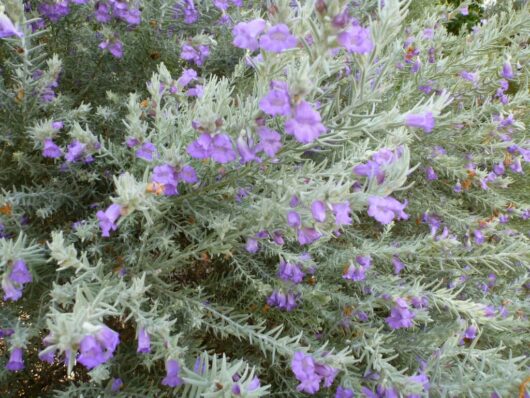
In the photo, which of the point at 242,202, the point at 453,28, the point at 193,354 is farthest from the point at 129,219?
the point at 453,28

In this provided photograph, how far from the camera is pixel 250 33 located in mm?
1120

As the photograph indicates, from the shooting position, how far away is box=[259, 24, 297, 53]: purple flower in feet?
3.35

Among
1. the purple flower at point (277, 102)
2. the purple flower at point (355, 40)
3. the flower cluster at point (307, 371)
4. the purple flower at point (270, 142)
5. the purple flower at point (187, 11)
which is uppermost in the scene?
the purple flower at point (355, 40)

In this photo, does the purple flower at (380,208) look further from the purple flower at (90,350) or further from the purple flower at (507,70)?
the purple flower at (507,70)

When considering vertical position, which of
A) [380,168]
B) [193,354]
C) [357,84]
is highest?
[357,84]

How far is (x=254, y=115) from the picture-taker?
1196 mm

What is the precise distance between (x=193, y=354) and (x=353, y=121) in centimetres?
91

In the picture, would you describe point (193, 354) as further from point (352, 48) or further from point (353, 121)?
point (352, 48)

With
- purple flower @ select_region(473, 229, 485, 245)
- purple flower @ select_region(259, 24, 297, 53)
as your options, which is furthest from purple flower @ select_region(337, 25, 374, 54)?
purple flower @ select_region(473, 229, 485, 245)

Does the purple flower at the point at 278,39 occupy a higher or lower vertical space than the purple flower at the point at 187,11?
higher

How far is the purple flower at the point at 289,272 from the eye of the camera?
167 centimetres

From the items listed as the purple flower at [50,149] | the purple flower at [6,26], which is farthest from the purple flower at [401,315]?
the purple flower at [6,26]

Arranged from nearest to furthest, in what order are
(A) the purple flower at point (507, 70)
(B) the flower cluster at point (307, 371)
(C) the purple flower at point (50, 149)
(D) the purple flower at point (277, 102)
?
1. (D) the purple flower at point (277, 102)
2. (B) the flower cluster at point (307, 371)
3. (C) the purple flower at point (50, 149)
4. (A) the purple flower at point (507, 70)

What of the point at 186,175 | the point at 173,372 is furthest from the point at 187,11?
the point at 173,372
